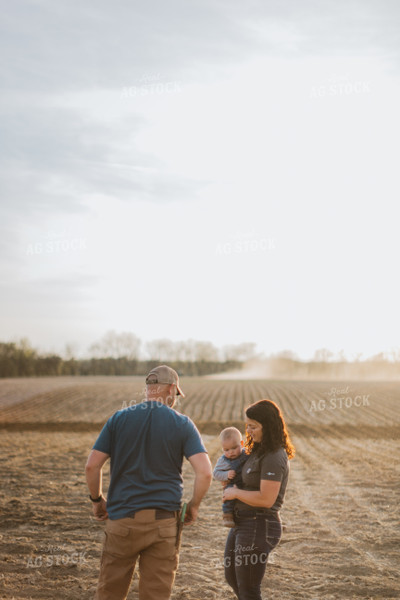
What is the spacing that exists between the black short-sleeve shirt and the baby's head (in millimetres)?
163

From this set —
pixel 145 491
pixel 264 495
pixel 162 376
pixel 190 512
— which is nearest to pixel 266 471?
pixel 264 495

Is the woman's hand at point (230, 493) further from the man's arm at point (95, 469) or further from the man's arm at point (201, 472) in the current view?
the man's arm at point (95, 469)

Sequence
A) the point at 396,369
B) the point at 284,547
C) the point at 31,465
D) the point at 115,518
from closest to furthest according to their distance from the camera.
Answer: the point at 115,518 < the point at 284,547 < the point at 31,465 < the point at 396,369

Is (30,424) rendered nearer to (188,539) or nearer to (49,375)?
(188,539)

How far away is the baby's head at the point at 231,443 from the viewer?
15.4 feet

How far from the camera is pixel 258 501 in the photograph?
438cm

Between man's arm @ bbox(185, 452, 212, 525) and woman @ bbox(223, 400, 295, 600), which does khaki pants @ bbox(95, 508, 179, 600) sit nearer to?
man's arm @ bbox(185, 452, 212, 525)

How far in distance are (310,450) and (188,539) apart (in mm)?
13940

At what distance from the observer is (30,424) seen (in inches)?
1396

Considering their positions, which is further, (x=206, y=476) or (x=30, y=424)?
(x=30, y=424)

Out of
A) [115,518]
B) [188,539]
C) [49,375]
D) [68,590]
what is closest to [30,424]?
[188,539]

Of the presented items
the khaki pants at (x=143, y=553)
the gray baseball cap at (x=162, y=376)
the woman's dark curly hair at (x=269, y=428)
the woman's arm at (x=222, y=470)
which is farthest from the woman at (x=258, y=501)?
the gray baseball cap at (x=162, y=376)

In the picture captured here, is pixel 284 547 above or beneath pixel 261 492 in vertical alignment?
beneath

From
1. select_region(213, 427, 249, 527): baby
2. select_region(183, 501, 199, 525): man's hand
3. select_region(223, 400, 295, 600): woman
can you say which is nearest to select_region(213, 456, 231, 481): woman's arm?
select_region(213, 427, 249, 527): baby
